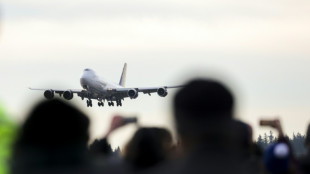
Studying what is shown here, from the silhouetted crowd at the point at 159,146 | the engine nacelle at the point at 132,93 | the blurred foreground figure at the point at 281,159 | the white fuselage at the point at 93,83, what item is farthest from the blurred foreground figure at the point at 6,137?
the white fuselage at the point at 93,83

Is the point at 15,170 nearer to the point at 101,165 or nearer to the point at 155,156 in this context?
the point at 101,165

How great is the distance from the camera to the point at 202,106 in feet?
17.6

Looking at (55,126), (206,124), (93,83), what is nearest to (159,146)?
(206,124)

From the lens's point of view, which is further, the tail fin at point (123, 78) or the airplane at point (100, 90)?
the tail fin at point (123, 78)

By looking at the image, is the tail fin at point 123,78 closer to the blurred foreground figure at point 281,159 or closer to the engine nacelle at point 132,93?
the engine nacelle at point 132,93

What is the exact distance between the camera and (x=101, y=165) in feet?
16.5

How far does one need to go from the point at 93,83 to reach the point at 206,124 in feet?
302

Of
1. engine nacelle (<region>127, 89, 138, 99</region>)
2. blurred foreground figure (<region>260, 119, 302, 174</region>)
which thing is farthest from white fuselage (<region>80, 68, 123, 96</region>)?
blurred foreground figure (<region>260, 119, 302, 174</region>)

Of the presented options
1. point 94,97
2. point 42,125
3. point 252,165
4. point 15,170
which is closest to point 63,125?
point 42,125

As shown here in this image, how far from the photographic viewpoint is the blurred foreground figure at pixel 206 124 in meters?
5.12

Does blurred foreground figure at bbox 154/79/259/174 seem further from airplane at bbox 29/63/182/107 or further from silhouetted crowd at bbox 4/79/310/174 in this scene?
airplane at bbox 29/63/182/107

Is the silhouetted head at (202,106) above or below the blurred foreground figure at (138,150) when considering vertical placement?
above

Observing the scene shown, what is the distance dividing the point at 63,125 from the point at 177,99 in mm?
904

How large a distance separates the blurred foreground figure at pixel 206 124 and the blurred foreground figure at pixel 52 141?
2.03 ft
